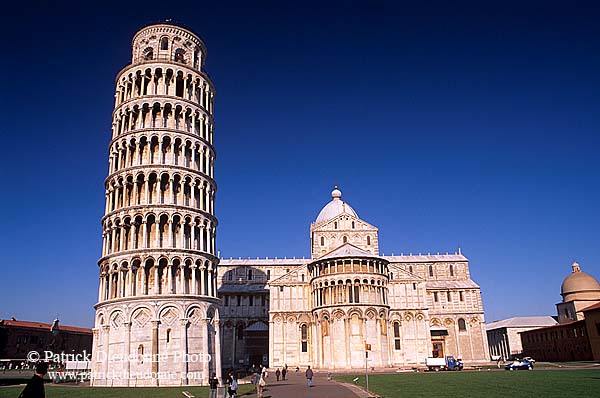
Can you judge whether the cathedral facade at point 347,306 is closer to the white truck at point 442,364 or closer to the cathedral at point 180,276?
the cathedral at point 180,276

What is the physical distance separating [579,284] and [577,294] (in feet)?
5.91

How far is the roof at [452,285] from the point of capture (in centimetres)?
7769

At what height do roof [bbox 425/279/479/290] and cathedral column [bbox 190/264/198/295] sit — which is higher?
roof [bbox 425/279/479/290]

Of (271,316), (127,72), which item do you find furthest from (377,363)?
(127,72)

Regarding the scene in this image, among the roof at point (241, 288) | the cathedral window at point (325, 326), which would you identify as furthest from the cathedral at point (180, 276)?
the roof at point (241, 288)

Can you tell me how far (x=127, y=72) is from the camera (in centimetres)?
4606

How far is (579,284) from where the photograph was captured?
86062 mm

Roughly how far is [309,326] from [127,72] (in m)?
40.4

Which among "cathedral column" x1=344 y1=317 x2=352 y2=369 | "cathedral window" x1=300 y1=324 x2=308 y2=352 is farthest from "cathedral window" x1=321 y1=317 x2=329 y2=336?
"cathedral window" x1=300 y1=324 x2=308 y2=352

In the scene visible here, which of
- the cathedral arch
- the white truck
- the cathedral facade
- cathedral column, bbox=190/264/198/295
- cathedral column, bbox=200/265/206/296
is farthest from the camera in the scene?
the cathedral facade

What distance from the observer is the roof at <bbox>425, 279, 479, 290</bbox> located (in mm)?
77688

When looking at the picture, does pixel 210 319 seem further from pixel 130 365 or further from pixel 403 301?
pixel 403 301

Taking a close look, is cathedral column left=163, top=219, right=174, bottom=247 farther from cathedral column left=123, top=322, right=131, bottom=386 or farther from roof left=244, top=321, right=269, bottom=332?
roof left=244, top=321, right=269, bottom=332

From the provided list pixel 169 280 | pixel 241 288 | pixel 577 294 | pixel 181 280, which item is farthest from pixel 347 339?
pixel 577 294
